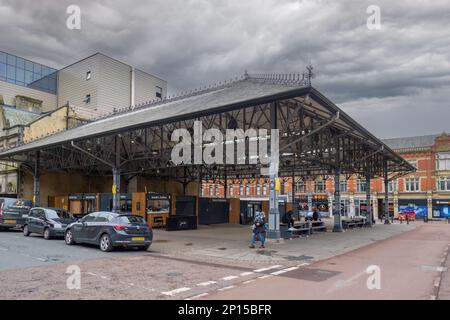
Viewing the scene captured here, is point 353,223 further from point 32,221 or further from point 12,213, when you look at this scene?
point 12,213

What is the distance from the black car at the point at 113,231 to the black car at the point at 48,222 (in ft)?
10.3

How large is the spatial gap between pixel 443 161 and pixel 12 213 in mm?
56992

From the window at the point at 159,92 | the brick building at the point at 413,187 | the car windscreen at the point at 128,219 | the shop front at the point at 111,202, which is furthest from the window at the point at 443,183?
the car windscreen at the point at 128,219

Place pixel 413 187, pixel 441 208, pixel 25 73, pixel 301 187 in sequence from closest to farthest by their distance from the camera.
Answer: pixel 25 73, pixel 441 208, pixel 413 187, pixel 301 187

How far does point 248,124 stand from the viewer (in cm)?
2253

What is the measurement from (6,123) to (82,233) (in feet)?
103

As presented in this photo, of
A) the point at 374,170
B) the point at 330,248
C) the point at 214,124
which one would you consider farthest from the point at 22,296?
the point at 374,170

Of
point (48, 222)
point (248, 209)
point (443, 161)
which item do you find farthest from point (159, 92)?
point (48, 222)

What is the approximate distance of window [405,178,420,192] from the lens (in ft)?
200

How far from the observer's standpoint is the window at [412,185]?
61.1 m

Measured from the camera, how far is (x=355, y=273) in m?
11.1

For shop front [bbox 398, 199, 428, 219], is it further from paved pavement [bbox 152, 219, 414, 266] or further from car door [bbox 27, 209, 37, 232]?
car door [bbox 27, 209, 37, 232]

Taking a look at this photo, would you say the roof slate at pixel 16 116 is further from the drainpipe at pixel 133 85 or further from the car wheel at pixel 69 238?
the car wheel at pixel 69 238

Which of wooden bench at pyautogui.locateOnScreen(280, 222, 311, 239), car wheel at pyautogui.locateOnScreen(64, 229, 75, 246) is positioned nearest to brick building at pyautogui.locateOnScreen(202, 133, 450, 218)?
wooden bench at pyautogui.locateOnScreen(280, 222, 311, 239)
